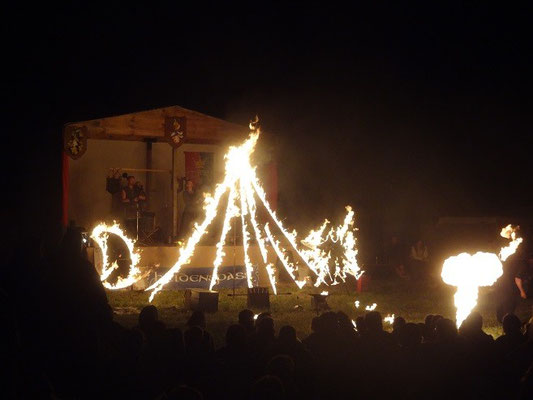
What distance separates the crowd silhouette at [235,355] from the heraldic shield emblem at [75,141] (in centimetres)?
1187

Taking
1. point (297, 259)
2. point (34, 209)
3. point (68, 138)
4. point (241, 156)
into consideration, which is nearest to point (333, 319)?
point (241, 156)

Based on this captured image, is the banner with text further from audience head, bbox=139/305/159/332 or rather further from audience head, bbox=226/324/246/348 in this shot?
audience head, bbox=226/324/246/348

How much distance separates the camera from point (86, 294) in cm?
590

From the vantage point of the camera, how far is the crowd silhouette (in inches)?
204

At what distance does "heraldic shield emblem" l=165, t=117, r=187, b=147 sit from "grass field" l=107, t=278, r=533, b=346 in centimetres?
438

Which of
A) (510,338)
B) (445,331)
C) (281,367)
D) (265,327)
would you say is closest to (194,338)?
(265,327)

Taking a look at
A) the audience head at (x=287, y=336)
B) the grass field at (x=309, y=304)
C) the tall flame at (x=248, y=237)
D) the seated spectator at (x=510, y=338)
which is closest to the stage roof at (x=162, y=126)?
the tall flame at (x=248, y=237)

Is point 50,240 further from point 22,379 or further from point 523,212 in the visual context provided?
point 523,212

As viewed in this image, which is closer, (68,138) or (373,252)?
(68,138)

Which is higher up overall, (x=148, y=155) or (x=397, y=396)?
(x=148, y=155)

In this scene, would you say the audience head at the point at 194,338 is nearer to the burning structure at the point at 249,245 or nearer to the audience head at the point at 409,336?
the audience head at the point at 409,336

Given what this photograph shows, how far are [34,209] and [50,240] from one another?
2140cm

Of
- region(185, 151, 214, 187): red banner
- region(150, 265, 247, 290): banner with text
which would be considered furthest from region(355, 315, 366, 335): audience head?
region(185, 151, 214, 187): red banner

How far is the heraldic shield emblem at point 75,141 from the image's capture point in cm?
1811
